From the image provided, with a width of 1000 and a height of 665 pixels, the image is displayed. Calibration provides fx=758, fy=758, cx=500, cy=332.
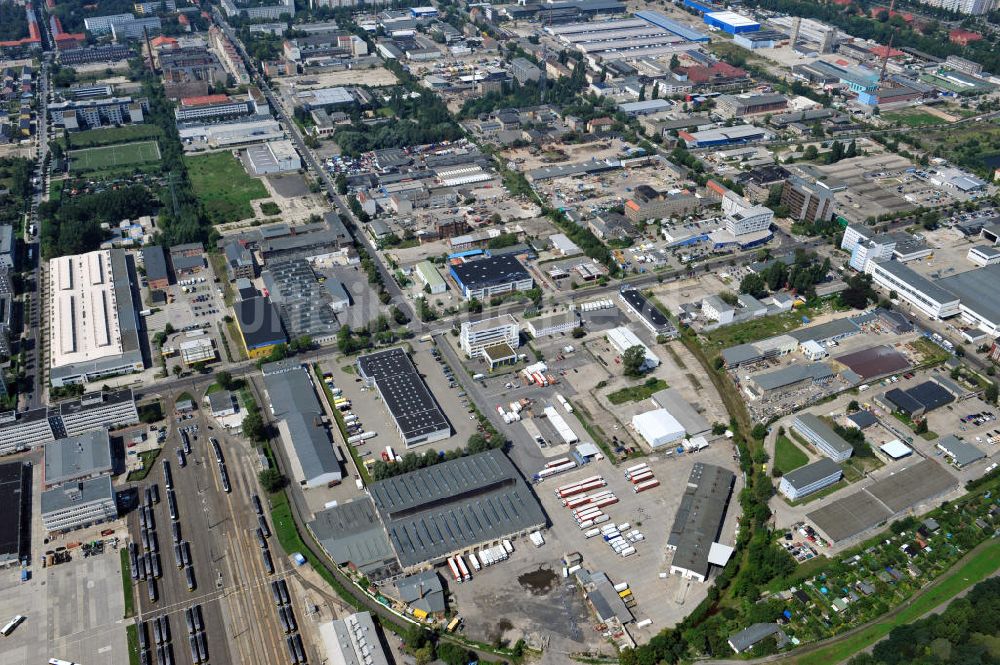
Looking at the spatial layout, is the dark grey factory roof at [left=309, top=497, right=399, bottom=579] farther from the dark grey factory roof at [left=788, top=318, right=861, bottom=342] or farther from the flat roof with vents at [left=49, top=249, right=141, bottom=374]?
the dark grey factory roof at [left=788, top=318, right=861, bottom=342]

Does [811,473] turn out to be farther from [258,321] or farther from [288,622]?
[258,321]

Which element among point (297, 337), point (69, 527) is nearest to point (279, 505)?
point (69, 527)

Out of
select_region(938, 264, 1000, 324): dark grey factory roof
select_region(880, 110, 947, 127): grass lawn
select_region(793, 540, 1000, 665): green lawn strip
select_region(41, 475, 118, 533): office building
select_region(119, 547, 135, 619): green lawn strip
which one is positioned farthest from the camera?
select_region(880, 110, 947, 127): grass lawn

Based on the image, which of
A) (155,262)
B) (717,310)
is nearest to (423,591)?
(717,310)

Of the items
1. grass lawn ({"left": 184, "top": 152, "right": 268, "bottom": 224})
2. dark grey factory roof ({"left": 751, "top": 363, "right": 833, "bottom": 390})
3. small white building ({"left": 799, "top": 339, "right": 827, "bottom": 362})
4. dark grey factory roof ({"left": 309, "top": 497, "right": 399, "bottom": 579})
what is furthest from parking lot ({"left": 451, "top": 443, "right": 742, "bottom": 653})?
grass lawn ({"left": 184, "top": 152, "right": 268, "bottom": 224})

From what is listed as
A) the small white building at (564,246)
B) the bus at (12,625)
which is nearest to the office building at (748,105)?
the small white building at (564,246)

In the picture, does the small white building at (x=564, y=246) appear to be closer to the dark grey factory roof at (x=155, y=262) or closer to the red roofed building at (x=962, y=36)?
the dark grey factory roof at (x=155, y=262)
